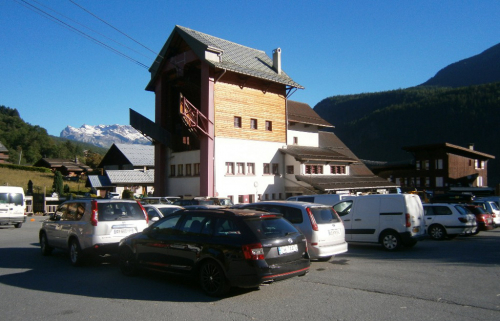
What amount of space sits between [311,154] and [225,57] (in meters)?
12.1

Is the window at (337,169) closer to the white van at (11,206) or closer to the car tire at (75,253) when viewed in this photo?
the white van at (11,206)

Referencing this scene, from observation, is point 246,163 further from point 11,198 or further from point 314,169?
point 11,198

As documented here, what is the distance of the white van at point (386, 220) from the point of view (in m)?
13.4

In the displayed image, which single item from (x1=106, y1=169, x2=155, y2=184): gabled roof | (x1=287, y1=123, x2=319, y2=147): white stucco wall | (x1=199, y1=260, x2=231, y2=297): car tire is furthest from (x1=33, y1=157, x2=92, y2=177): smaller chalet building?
(x1=199, y1=260, x2=231, y2=297): car tire

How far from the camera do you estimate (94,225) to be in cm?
1030

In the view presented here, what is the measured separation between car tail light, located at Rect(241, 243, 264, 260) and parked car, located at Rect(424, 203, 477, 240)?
42.3ft

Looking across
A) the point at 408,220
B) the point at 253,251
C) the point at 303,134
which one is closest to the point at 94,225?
the point at 253,251

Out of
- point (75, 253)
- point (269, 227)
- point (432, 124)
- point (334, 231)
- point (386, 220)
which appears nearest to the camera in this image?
point (269, 227)

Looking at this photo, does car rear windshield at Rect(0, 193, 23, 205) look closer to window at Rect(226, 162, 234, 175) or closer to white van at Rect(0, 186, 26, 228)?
white van at Rect(0, 186, 26, 228)

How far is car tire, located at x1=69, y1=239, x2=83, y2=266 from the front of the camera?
1039cm

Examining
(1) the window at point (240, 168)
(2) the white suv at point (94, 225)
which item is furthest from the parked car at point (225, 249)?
(1) the window at point (240, 168)

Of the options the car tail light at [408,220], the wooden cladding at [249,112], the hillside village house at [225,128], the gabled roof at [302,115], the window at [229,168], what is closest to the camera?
the car tail light at [408,220]

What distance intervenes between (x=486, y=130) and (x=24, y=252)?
120 metres

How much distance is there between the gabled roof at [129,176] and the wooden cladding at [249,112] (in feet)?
73.3
